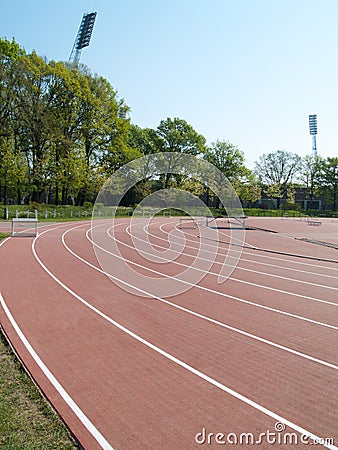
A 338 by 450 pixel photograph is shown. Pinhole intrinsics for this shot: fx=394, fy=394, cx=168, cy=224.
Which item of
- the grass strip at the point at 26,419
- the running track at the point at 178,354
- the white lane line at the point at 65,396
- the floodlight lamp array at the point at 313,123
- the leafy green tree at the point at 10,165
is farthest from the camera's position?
the floodlight lamp array at the point at 313,123

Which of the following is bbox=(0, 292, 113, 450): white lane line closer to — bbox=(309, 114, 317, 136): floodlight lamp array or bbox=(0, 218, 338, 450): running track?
bbox=(0, 218, 338, 450): running track

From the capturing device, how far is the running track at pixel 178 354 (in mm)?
4199

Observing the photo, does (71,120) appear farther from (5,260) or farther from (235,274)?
(235,274)

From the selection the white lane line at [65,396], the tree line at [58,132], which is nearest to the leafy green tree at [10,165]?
the tree line at [58,132]

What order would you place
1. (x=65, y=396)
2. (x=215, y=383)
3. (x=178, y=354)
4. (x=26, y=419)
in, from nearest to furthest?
1. (x=26, y=419)
2. (x=65, y=396)
3. (x=215, y=383)
4. (x=178, y=354)

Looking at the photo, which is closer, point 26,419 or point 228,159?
point 26,419

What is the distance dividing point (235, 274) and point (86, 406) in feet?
29.4

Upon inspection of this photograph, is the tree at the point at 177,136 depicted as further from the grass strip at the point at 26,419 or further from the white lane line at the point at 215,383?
the grass strip at the point at 26,419

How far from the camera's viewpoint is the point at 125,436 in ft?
12.9

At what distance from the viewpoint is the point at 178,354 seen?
6.03 m

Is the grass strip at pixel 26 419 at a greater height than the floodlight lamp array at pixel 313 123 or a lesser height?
lesser

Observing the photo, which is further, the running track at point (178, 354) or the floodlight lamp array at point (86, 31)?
the floodlight lamp array at point (86, 31)

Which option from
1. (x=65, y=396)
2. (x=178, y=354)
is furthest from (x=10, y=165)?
→ (x=65, y=396)

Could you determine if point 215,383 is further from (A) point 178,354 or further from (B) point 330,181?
(B) point 330,181
